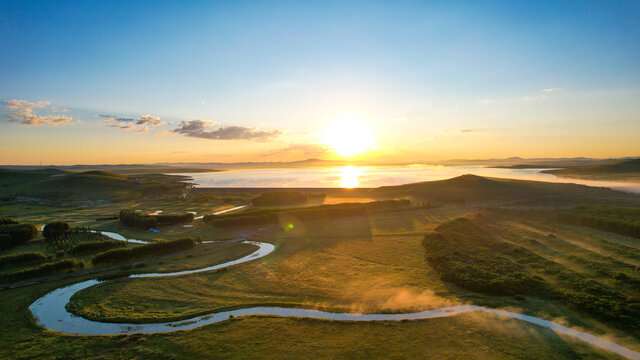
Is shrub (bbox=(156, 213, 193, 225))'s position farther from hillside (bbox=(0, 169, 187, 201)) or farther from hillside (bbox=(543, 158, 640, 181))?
hillside (bbox=(543, 158, 640, 181))

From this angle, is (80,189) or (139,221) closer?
(139,221)

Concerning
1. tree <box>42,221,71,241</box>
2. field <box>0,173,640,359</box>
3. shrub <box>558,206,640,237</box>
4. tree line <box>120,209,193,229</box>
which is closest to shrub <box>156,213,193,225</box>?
tree line <box>120,209,193,229</box>

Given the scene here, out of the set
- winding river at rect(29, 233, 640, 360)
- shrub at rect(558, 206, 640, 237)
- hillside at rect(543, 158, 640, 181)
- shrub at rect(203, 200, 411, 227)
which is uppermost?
hillside at rect(543, 158, 640, 181)

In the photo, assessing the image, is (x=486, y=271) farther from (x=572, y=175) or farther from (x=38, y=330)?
(x=572, y=175)

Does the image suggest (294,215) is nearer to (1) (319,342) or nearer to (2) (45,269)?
(2) (45,269)

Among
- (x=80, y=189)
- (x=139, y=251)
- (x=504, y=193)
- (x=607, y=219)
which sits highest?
(x=80, y=189)

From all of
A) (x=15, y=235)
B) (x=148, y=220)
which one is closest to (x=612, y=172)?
(x=148, y=220)
